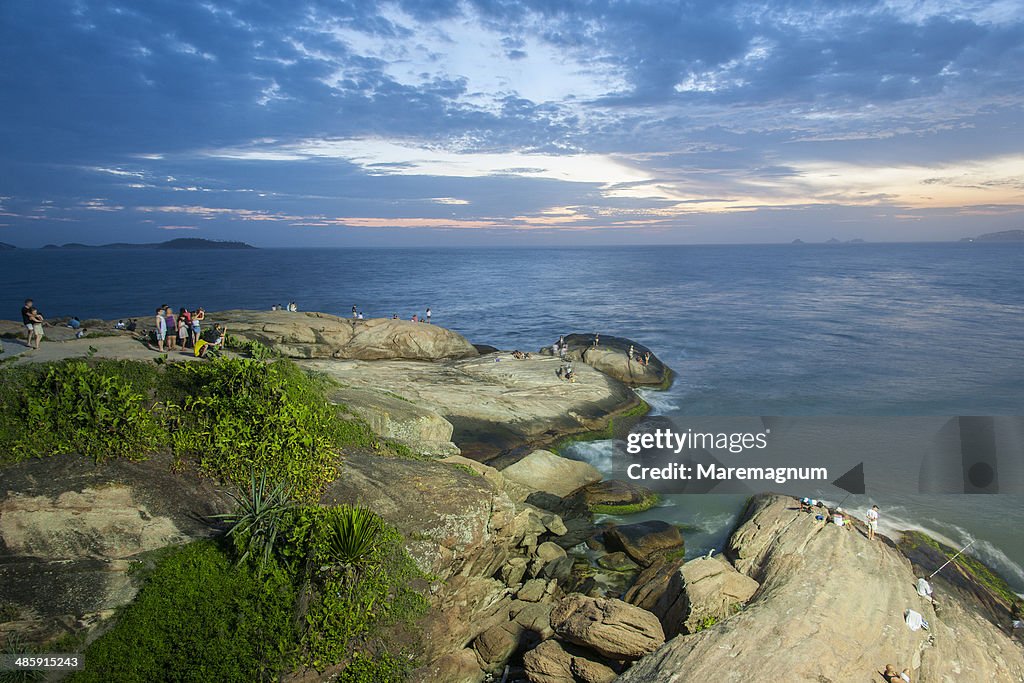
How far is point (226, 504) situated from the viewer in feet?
42.8

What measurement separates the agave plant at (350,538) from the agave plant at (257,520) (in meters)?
1.17

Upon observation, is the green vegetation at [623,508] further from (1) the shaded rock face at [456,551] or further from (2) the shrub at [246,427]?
(2) the shrub at [246,427]

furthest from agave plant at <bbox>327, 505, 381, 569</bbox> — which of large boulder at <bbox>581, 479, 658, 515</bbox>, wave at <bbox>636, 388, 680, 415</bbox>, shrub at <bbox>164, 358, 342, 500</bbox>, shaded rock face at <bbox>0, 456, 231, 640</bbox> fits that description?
wave at <bbox>636, 388, 680, 415</bbox>

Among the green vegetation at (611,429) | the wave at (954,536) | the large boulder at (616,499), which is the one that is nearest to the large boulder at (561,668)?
the large boulder at (616,499)

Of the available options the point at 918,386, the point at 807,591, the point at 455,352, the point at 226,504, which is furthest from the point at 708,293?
the point at 226,504

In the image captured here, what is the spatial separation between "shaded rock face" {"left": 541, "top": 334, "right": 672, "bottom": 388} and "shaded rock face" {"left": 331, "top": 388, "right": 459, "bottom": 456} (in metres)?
21.3

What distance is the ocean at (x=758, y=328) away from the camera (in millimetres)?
24922

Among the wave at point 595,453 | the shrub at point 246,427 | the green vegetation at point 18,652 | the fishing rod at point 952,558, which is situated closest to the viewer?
the green vegetation at point 18,652

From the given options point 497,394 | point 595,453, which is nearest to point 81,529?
point 595,453

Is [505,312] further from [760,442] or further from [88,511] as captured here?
[88,511]

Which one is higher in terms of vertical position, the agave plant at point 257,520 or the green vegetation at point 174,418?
the green vegetation at point 174,418

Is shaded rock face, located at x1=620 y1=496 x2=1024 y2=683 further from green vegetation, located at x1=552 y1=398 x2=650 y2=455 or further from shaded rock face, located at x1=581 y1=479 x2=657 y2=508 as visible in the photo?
green vegetation, located at x1=552 y1=398 x2=650 y2=455

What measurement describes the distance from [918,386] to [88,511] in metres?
48.4

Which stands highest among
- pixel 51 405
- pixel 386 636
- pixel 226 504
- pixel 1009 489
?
pixel 51 405
